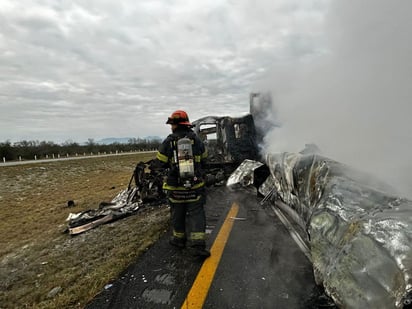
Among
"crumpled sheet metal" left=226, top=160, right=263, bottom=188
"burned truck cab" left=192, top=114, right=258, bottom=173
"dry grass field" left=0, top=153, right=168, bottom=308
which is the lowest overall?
"dry grass field" left=0, top=153, right=168, bottom=308

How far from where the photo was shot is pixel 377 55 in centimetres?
495

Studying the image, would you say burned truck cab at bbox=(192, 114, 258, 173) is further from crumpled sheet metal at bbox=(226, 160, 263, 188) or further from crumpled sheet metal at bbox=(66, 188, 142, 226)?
crumpled sheet metal at bbox=(66, 188, 142, 226)

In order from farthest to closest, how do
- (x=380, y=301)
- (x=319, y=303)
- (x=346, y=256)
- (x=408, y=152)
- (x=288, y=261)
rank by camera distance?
(x=408, y=152)
(x=288, y=261)
(x=319, y=303)
(x=346, y=256)
(x=380, y=301)

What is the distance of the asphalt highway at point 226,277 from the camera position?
2492 millimetres

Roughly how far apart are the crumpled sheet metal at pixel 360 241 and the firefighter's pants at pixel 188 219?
4.70ft

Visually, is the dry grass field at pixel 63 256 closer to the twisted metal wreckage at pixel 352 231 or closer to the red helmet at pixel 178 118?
the red helmet at pixel 178 118

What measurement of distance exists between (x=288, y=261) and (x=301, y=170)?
1.15 m

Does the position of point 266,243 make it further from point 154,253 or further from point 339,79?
point 339,79

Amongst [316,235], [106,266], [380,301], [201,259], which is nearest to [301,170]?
[316,235]

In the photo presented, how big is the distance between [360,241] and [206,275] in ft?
5.28

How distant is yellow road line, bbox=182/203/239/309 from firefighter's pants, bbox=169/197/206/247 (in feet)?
1.03

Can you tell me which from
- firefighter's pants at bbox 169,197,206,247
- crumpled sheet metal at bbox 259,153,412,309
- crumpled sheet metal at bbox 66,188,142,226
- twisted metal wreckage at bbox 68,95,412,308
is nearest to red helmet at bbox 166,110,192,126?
firefighter's pants at bbox 169,197,206,247

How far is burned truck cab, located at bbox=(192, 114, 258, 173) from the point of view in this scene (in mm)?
9469

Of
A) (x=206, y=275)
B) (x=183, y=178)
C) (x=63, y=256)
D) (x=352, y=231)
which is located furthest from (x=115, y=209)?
(x=352, y=231)
